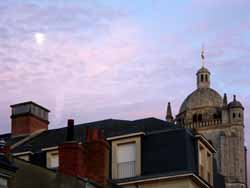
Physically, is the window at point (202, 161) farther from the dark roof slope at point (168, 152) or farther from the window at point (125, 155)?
the window at point (125, 155)

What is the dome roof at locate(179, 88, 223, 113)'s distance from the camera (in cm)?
14125

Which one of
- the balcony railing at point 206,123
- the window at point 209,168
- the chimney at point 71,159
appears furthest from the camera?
the balcony railing at point 206,123

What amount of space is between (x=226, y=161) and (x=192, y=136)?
3964 inches

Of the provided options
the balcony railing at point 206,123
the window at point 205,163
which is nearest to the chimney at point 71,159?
the window at point 205,163

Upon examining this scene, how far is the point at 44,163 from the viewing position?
109 ft

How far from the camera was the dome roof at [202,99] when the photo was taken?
463ft

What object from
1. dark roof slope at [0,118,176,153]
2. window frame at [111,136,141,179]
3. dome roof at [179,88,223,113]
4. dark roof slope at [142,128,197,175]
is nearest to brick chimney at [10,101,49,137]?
dark roof slope at [0,118,176,153]

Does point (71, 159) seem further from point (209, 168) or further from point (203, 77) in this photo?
point (203, 77)

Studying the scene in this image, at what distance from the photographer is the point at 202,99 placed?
14125 cm

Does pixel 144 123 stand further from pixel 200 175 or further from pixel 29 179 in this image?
pixel 29 179

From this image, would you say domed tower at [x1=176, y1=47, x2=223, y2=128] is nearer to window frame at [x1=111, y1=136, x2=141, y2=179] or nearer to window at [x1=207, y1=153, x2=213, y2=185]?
window at [x1=207, y1=153, x2=213, y2=185]

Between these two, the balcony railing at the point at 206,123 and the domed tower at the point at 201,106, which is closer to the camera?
the balcony railing at the point at 206,123

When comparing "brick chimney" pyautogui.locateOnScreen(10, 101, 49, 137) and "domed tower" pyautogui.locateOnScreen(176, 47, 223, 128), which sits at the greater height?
"domed tower" pyautogui.locateOnScreen(176, 47, 223, 128)

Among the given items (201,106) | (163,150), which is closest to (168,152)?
(163,150)
